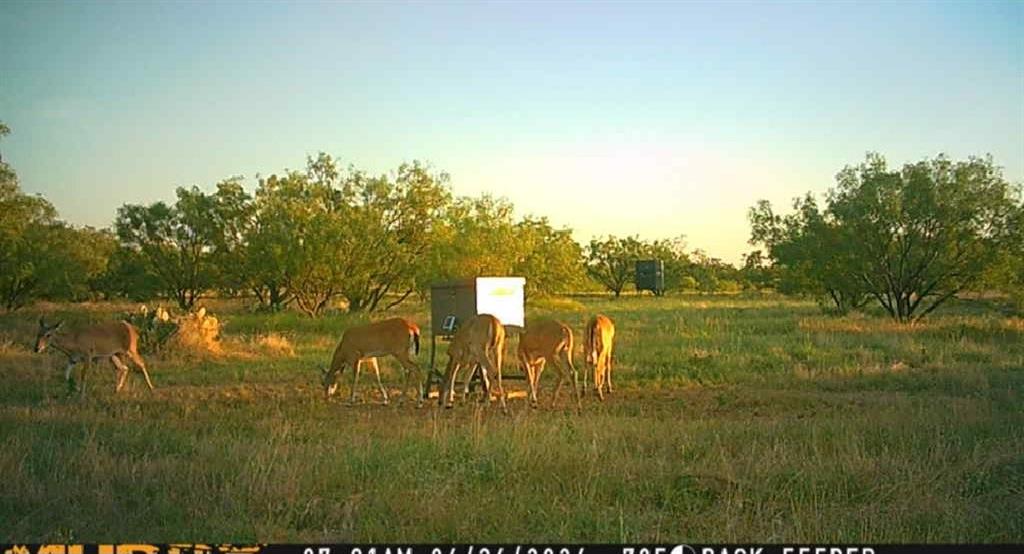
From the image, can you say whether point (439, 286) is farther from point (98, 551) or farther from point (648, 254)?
point (648, 254)

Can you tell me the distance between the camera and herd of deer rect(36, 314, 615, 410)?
566 inches

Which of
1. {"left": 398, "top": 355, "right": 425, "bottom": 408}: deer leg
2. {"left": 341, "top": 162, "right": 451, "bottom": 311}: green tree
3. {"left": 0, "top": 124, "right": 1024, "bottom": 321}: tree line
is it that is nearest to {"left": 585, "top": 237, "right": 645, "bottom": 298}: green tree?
{"left": 0, "top": 124, "right": 1024, "bottom": 321}: tree line

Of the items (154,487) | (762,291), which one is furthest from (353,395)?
(762,291)

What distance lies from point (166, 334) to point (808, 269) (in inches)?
1014

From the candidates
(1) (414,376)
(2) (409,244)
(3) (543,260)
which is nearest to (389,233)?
(2) (409,244)

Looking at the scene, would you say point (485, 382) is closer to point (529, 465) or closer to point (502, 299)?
point (502, 299)

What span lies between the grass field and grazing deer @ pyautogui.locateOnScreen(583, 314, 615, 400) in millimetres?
593

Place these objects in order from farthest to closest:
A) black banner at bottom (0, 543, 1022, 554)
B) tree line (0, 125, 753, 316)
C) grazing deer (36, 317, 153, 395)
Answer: tree line (0, 125, 753, 316) → grazing deer (36, 317, 153, 395) → black banner at bottom (0, 543, 1022, 554)

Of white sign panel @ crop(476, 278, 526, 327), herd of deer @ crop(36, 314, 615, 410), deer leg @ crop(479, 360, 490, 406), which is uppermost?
white sign panel @ crop(476, 278, 526, 327)

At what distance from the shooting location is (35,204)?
109 ft

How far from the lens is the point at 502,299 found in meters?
15.9

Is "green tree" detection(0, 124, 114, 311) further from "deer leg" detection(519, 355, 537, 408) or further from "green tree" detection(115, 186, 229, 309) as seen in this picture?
"deer leg" detection(519, 355, 537, 408)

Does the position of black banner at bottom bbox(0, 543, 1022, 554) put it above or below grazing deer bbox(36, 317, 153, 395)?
below

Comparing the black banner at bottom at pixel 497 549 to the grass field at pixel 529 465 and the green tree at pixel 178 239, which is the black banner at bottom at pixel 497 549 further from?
the green tree at pixel 178 239
